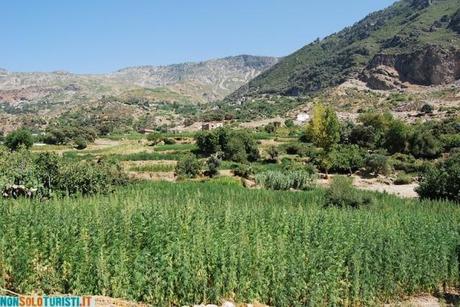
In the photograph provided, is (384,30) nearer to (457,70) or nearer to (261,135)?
(457,70)

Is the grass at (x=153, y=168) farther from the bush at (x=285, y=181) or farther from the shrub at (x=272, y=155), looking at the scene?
the shrub at (x=272, y=155)

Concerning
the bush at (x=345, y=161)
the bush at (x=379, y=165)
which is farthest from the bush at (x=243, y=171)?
the bush at (x=379, y=165)

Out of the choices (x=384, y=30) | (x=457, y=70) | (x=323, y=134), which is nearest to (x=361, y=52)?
(x=384, y=30)

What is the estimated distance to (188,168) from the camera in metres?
40.4

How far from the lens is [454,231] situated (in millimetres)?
17234

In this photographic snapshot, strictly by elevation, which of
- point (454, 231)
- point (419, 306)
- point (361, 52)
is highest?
point (361, 52)

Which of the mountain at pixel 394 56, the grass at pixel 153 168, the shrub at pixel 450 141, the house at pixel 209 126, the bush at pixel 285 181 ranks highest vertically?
the mountain at pixel 394 56

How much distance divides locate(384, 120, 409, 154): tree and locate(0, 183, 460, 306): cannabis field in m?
35.8

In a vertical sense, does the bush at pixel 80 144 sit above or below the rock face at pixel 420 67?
below

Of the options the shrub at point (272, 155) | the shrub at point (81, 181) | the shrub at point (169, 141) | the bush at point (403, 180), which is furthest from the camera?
the shrub at point (169, 141)

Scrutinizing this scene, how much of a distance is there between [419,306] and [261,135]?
166 feet

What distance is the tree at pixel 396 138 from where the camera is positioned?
167ft

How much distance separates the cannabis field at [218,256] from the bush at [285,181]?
62.5 feet

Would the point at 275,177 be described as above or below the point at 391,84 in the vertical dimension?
below
